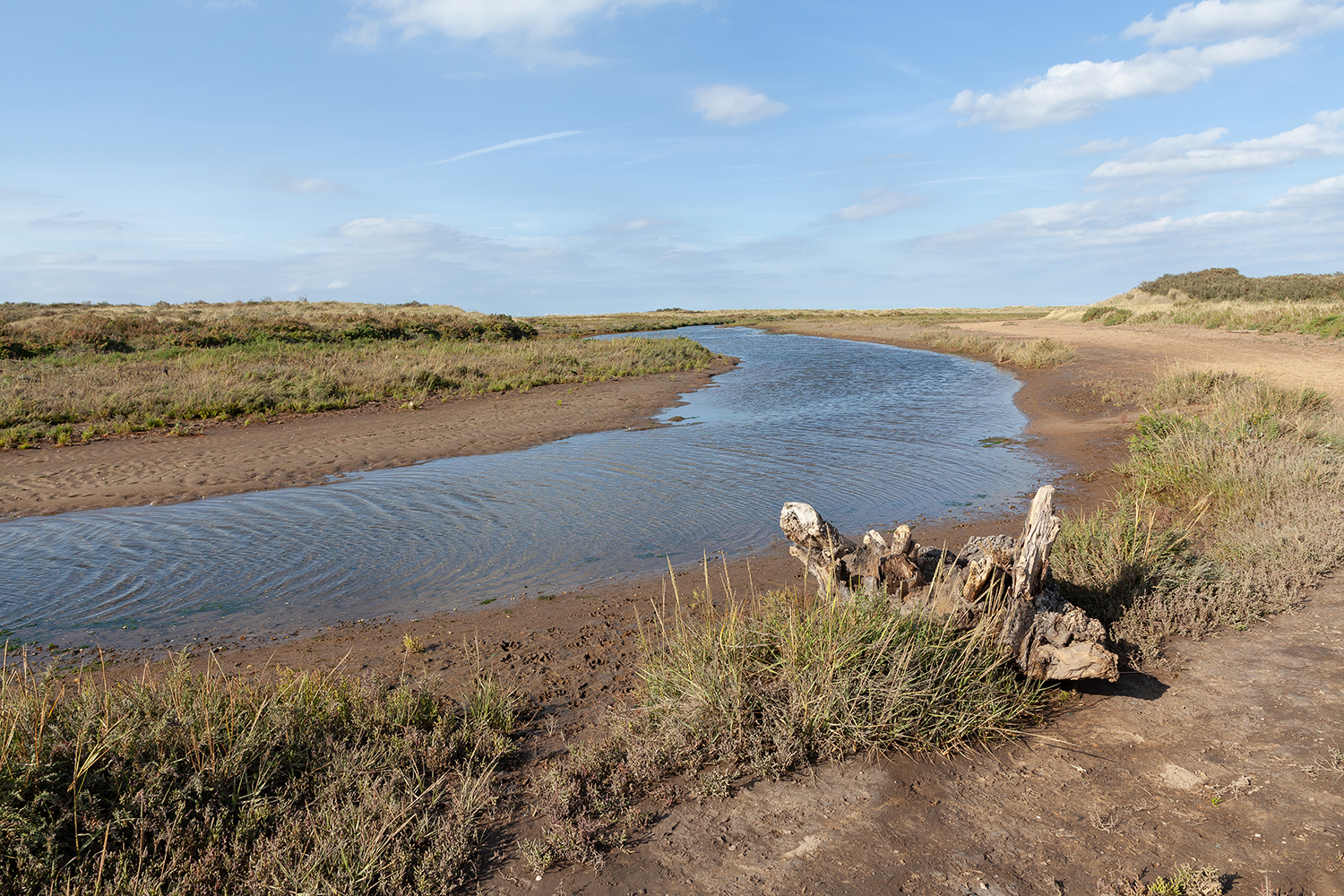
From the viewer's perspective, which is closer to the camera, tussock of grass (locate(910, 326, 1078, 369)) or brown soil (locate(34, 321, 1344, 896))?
brown soil (locate(34, 321, 1344, 896))

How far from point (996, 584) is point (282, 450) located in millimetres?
14018

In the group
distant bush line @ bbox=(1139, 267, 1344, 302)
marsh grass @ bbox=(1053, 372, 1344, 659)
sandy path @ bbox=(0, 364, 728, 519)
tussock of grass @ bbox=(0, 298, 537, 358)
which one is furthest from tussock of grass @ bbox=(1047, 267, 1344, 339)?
tussock of grass @ bbox=(0, 298, 537, 358)

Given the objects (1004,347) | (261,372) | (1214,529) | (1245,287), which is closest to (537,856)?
(1214,529)

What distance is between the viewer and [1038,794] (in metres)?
3.66

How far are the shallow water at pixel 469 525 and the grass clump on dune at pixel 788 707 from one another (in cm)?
341

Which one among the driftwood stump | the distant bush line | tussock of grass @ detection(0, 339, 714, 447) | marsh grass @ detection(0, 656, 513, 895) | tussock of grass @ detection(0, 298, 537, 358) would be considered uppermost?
the distant bush line

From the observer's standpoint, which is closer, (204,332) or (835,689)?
(835,689)

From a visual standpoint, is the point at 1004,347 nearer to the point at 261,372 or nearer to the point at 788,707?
the point at 261,372

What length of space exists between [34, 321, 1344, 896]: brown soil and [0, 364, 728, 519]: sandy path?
7369 millimetres

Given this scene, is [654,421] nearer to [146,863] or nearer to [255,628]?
[255,628]

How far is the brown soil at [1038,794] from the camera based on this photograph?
3.12 metres

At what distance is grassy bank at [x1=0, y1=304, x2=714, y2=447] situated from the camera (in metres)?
17.2

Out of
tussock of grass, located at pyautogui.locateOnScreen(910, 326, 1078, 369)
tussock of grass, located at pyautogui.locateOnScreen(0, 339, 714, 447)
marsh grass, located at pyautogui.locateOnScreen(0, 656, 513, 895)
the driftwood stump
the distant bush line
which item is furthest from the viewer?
the distant bush line

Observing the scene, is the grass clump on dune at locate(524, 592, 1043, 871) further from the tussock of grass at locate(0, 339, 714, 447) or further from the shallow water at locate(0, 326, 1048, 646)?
the tussock of grass at locate(0, 339, 714, 447)
